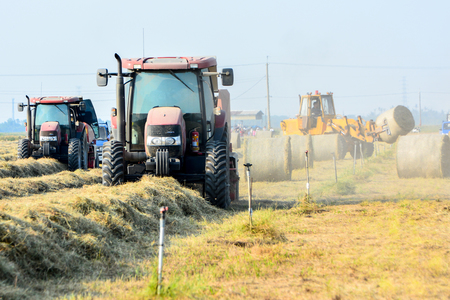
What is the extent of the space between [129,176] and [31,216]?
4.05 metres

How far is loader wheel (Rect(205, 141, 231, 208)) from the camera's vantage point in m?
9.44

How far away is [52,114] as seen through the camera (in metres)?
17.9

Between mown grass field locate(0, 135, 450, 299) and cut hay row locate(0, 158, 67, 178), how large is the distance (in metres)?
6.46

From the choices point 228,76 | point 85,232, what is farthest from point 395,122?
point 85,232

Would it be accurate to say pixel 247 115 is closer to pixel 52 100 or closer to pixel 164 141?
pixel 52 100

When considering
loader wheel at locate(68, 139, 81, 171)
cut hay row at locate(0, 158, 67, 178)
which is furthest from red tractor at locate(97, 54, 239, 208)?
loader wheel at locate(68, 139, 81, 171)

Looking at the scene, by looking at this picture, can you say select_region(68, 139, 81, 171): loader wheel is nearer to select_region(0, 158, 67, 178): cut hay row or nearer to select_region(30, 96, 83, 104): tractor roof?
select_region(0, 158, 67, 178): cut hay row

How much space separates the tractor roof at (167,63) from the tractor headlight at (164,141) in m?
1.47

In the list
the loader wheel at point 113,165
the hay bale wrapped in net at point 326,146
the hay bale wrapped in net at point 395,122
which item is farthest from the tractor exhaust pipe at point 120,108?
the hay bale wrapped in net at point 395,122

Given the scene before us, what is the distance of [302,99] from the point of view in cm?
2814

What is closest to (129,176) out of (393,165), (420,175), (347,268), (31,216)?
(31,216)

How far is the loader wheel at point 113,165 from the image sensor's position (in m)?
9.44

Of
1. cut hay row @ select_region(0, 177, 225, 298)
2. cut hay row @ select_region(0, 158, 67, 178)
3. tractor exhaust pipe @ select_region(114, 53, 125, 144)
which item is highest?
tractor exhaust pipe @ select_region(114, 53, 125, 144)

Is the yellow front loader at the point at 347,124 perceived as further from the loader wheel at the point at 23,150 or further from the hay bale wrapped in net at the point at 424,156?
the loader wheel at the point at 23,150
